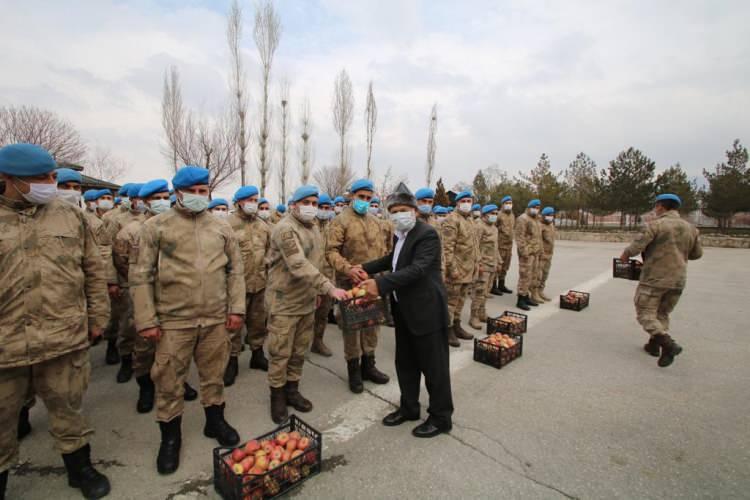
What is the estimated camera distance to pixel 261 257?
521 centimetres

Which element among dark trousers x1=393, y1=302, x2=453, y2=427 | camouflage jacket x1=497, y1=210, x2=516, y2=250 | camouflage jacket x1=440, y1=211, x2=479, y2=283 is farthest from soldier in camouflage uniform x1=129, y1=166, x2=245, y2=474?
camouflage jacket x1=497, y1=210, x2=516, y2=250

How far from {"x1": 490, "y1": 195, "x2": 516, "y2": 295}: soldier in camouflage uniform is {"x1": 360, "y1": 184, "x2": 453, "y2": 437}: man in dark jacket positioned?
21.4ft

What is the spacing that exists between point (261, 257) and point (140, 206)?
1.66 meters

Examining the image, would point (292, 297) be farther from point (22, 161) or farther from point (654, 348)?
point (654, 348)

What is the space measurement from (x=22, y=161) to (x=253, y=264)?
294cm

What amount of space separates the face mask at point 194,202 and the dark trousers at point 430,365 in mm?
1909

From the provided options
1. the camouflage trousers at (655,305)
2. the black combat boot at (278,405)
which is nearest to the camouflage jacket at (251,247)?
the black combat boot at (278,405)

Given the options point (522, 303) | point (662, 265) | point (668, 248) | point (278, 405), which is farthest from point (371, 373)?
point (522, 303)

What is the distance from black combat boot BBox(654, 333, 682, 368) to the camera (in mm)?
4789

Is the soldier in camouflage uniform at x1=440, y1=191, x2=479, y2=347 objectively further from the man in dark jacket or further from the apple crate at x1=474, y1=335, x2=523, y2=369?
the man in dark jacket

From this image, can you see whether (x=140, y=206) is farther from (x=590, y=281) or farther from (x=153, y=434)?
(x=590, y=281)

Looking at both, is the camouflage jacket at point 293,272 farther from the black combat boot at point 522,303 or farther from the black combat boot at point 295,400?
the black combat boot at point 522,303

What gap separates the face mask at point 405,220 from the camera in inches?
131

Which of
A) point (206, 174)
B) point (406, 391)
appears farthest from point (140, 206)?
point (406, 391)
